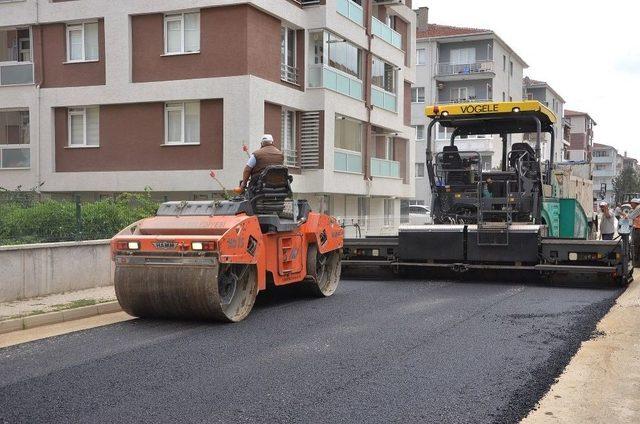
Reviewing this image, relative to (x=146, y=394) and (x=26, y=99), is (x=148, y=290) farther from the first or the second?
(x=26, y=99)

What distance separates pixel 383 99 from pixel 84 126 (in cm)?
1231

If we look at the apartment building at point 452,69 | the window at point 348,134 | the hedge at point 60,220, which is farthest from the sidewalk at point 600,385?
the apartment building at point 452,69

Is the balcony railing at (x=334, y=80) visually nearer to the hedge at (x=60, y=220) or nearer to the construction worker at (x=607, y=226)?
the construction worker at (x=607, y=226)

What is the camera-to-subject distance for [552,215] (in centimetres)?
1445

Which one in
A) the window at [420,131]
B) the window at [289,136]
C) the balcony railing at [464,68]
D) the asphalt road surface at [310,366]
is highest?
the balcony railing at [464,68]

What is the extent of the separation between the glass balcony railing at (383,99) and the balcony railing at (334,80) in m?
1.71

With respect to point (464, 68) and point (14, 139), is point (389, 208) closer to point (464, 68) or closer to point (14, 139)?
point (14, 139)

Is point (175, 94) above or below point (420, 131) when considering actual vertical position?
below

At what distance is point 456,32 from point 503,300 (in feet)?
149

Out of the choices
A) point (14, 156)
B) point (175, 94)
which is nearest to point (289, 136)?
point (175, 94)

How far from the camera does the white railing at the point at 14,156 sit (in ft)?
81.4

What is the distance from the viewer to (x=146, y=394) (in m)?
6.00

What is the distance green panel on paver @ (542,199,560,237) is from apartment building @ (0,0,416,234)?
382 inches

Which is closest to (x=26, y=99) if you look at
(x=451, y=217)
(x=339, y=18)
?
(x=339, y=18)
